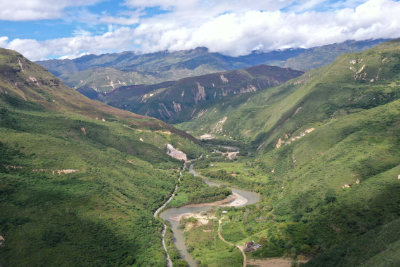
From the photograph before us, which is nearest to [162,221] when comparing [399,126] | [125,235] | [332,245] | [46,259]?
[125,235]

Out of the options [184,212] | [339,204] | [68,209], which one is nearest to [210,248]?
[184,212]

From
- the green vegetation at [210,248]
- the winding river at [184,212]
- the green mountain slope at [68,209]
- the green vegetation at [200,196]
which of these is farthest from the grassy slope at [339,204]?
the green mountain slope at [68,209]

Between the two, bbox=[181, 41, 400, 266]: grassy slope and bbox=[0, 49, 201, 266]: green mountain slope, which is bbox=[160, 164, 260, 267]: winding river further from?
bbox=[181, 41, 400, 266]: grassy slope

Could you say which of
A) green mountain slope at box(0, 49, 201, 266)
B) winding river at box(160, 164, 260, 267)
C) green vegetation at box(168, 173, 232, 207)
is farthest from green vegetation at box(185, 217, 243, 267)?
green vegetation at box(168, 173, 232, 207)

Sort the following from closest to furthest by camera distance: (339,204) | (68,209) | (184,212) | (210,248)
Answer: (339,204)
(210,248)
(68,209)
(184,212)

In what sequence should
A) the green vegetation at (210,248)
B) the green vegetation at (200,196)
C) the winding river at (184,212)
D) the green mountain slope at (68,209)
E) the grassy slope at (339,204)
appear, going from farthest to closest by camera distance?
the green vegetation at (200,196) → the winding river at (184,212) → the green vegetation at (210,248) → the green mountain slope at (68,209) → the grassy slope at (339,204)

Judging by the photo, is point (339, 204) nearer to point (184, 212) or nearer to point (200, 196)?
point (184, 212)

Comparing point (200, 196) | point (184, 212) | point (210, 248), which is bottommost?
point (210, 248)

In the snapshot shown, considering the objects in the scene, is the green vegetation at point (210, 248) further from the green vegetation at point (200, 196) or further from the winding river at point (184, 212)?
the green vegetation at point (200, 196)

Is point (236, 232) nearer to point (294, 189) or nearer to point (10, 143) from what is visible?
point (294, 189)

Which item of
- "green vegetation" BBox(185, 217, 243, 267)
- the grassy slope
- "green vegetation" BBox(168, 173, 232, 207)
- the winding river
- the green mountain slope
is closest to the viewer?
the grassy slope

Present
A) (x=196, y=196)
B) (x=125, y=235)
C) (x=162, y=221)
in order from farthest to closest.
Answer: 1. (x=196, y=196)
2. (x=162, y=221)
3. (x=125, y=235)
